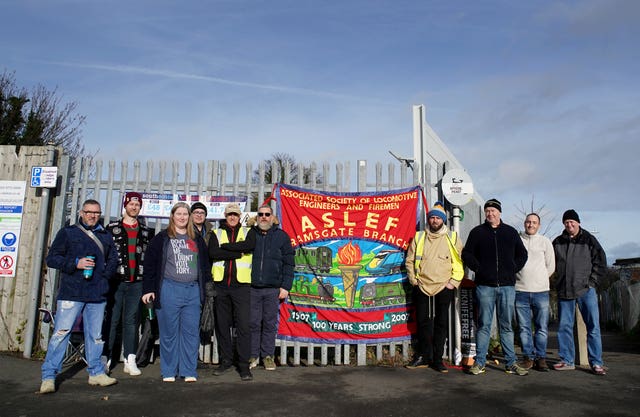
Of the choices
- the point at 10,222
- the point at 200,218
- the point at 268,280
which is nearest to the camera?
the point at 268,280

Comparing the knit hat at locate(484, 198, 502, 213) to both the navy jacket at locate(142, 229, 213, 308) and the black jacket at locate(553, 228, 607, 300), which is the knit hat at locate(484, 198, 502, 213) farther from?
the navy jacket at locate(142, 229, 213, 308)

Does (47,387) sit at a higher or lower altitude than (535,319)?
lower

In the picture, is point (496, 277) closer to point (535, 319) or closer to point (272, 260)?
point (535, 319)

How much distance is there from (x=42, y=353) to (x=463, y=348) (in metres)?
5.62

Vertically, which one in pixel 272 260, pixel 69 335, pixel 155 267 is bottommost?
pixel 69 335

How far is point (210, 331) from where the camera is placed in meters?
6.48

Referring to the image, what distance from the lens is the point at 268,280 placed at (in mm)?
6254

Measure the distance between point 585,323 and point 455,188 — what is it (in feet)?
7.75

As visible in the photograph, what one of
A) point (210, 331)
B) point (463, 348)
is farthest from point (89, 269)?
point (463, 348)

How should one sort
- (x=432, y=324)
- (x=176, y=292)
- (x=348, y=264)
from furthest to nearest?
(x=348, y=264), (x=432, y=324), (x=176, y=292)

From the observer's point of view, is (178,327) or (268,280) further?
(268,280)

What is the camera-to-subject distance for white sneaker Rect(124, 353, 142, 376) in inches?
237

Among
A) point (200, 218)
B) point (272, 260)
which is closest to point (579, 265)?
point (272, 260)

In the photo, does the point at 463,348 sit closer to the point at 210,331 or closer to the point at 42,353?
the point at 210,331
